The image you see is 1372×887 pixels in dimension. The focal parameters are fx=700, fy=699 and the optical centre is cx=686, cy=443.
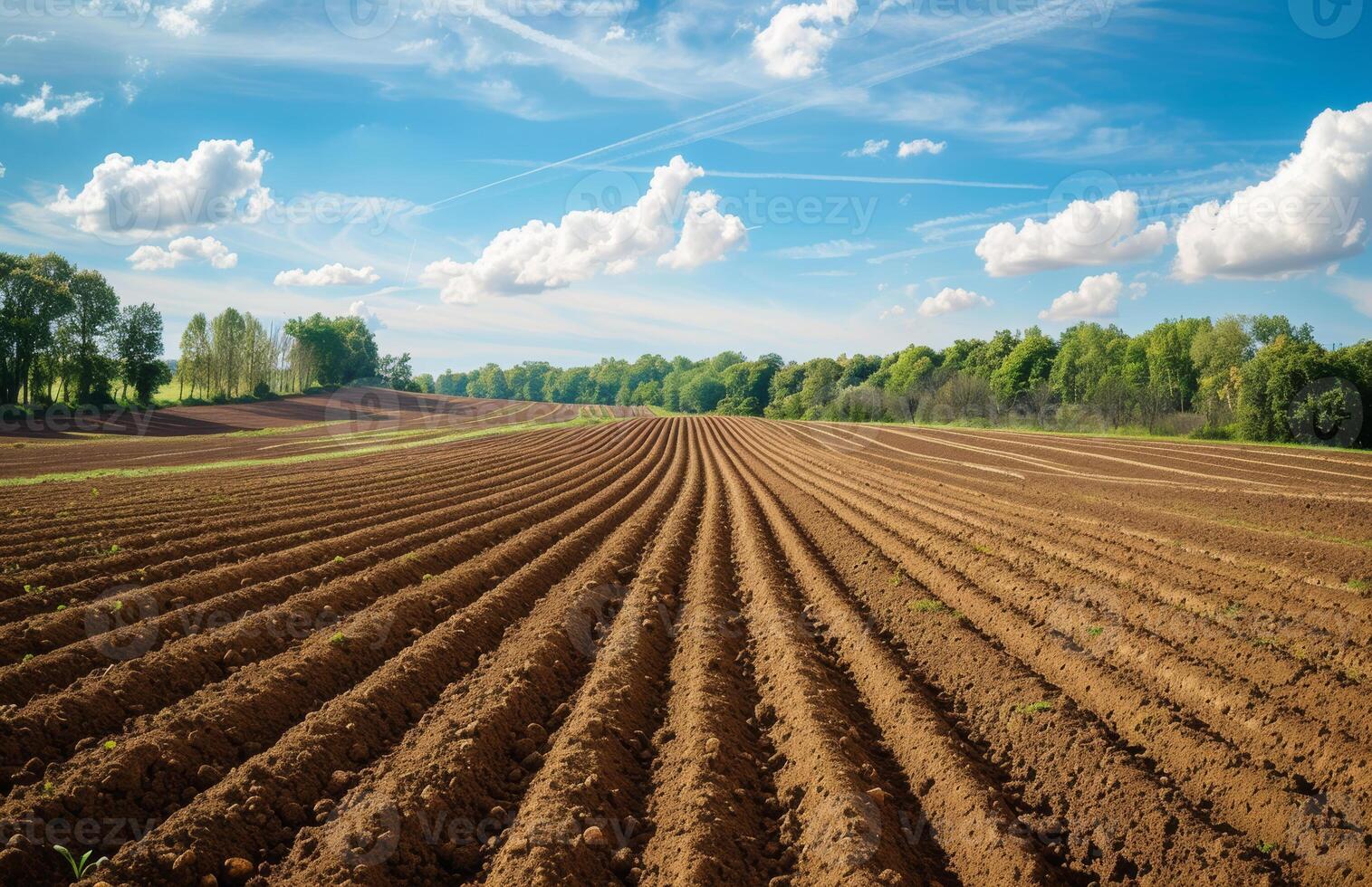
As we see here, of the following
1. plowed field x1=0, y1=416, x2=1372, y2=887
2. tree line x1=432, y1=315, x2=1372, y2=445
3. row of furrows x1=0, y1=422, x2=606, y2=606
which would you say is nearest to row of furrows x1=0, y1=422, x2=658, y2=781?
plowed field x1=0, y1=416, x2=1372, y2=887

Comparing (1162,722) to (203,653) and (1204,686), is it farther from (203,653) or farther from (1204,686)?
(203,653)

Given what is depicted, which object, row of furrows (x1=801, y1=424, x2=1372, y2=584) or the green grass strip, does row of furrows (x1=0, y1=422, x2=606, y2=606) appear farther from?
row of furrows (x1=801, y1=424, x2=1372, y2=584)

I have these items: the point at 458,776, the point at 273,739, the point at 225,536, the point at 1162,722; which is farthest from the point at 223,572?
the point at 1162,722

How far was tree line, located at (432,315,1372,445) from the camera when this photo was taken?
37.5 metres

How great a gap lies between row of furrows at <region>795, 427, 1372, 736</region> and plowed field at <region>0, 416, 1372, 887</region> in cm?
6

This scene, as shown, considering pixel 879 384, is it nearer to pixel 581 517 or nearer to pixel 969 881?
pixel 581 517

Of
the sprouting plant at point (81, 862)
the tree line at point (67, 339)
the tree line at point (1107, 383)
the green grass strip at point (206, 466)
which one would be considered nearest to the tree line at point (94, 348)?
the tree line at point (67, 339)

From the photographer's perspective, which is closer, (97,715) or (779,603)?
(97,715)

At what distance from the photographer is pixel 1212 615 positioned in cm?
816

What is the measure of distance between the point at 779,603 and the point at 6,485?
22863mm

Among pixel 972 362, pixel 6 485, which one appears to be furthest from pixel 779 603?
pixel 972 362

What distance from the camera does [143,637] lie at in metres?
7.27

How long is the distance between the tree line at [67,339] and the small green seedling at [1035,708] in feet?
195

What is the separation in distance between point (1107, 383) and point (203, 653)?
229ft
